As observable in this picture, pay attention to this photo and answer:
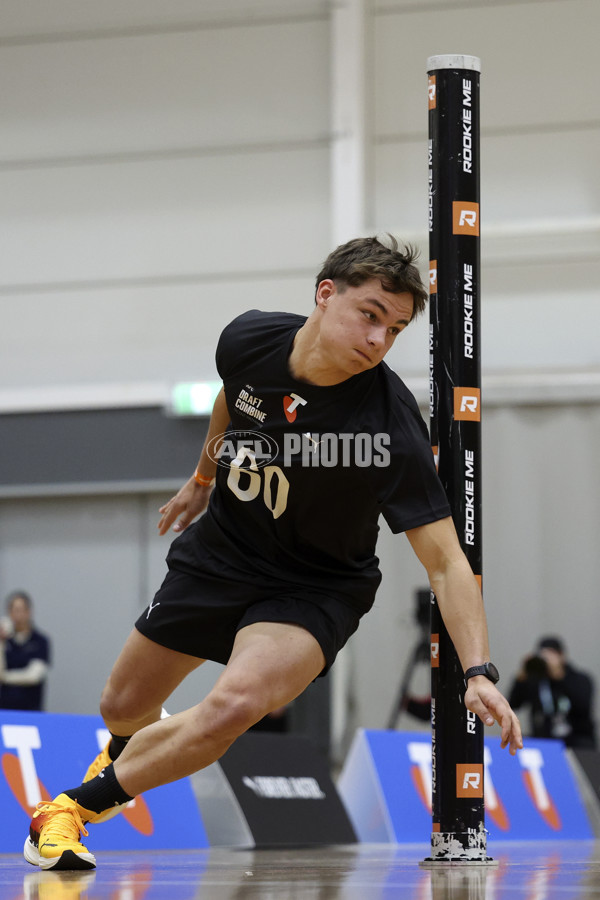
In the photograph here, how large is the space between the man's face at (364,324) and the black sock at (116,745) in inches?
57.9

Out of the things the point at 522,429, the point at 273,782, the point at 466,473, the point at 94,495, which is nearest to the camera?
the point at 466,473

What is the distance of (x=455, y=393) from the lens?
4371 mm

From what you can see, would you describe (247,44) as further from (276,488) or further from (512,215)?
(276,488)

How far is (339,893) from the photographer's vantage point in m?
2.90

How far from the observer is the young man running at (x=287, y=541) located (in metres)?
3.69

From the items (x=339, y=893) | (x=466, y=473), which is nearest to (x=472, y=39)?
(x=466, y=473)

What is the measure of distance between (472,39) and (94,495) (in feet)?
20.7

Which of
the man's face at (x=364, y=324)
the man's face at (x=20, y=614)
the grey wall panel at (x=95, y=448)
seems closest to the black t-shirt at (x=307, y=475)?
the man's face at (x=364, y=324)

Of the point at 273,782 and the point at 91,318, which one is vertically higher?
the point at 91,318

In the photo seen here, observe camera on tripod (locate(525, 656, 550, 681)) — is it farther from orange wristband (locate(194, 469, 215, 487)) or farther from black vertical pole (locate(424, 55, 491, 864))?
orange wristband (locate(194, 469, 215, 487))

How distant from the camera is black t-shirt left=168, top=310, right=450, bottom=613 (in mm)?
3781

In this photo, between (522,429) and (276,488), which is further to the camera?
(522,429)

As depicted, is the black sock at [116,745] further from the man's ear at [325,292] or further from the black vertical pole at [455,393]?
the man's ear at [325,292]

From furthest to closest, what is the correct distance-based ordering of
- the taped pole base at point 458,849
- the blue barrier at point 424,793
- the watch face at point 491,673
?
1. the blue barrier at point 424,793
2. the taped pole base at point 458,849
3. the watch face at point 491,673
